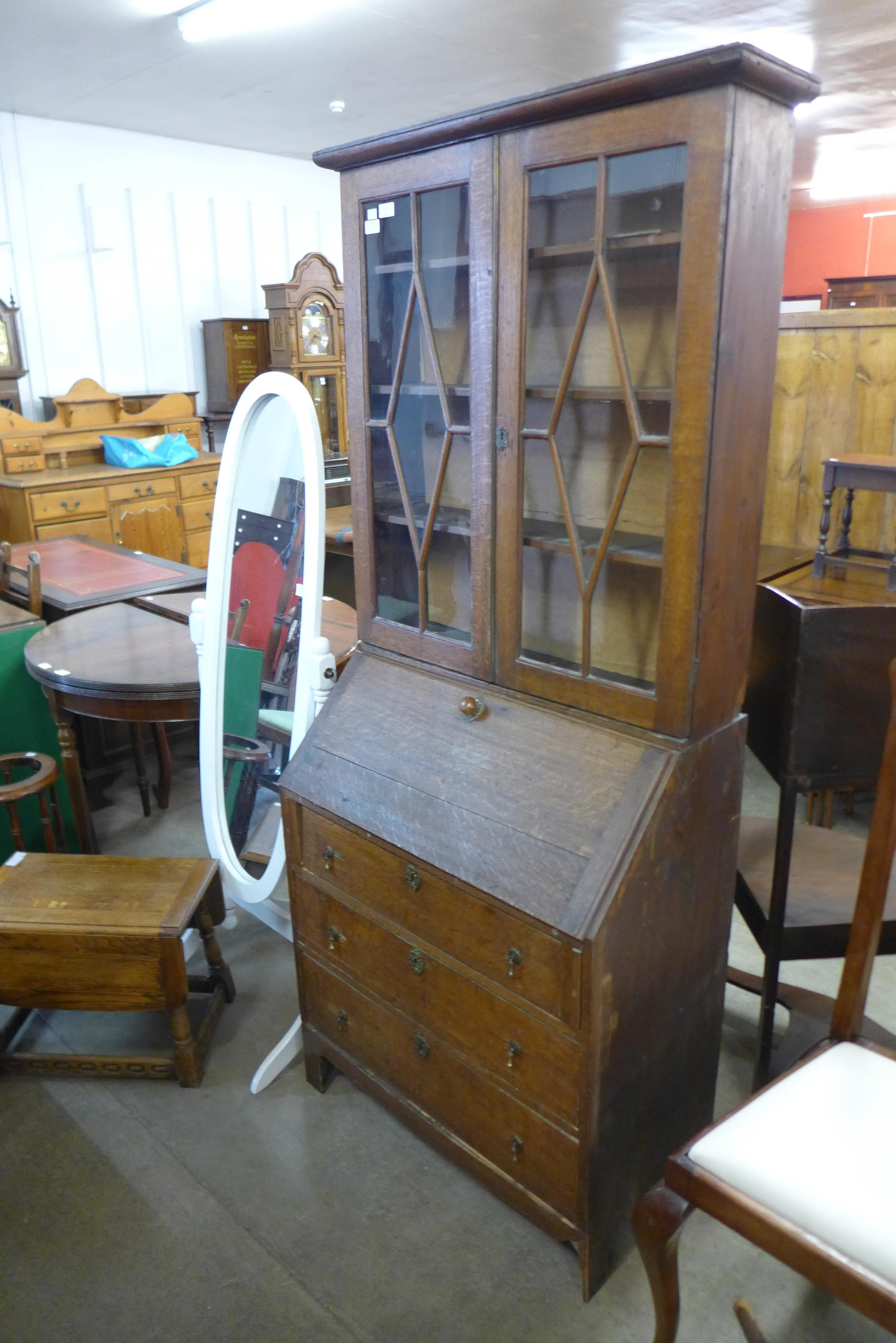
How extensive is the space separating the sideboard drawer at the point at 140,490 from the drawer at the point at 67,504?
0.22 feet

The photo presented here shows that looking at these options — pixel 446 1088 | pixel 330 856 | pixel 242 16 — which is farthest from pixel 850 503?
pixel 242 16

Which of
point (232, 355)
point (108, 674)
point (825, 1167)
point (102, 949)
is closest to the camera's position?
point (825, 1167)

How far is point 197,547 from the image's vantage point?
5.93 m

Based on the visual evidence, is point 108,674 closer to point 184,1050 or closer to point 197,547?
point 184,1050

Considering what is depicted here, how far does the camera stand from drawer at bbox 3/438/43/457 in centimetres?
522

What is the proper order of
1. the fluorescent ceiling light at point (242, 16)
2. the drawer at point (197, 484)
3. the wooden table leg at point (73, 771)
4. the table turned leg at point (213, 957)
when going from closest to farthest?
the table turned leg at point (213, 957) < the wooden table leg at point (73, 771) < the fluorescent ceiling light at point (242, 16) < the drawer at point (197, 484)

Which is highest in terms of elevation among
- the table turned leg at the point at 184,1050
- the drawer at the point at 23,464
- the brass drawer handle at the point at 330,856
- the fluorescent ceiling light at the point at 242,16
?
the fluorescent ceiling light at the point at 242,16

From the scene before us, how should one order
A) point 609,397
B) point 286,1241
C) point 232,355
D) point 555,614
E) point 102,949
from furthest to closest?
point 232,355 → point 102,949 → point 286,1241 → point 555,614 → point 609,397

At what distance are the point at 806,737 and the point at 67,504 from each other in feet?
15.0

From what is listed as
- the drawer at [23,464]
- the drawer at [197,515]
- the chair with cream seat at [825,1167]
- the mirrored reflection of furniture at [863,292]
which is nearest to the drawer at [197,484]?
the drawer at [197,515]

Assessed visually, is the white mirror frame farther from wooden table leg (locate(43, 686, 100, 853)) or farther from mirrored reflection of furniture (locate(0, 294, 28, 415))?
mirrored reflection of furniture (locate(0, 294, 28, 415))

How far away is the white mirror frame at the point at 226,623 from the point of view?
6.82ft

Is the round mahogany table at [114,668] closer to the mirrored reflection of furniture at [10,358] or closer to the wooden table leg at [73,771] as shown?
the wooden table leg at [73,771]

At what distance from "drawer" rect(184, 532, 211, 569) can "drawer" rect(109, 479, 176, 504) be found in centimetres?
31
